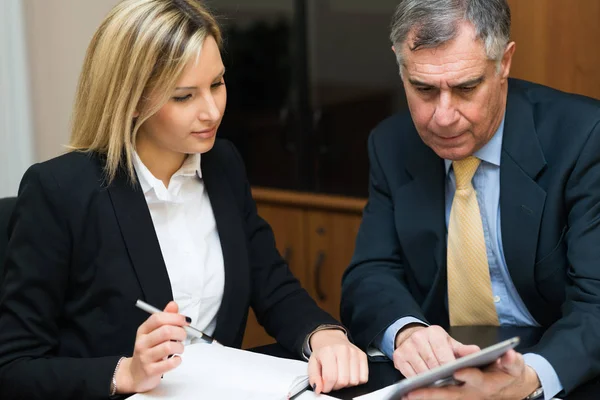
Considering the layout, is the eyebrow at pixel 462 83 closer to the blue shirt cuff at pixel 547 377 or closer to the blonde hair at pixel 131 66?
the blonde hair at pixel 131 66

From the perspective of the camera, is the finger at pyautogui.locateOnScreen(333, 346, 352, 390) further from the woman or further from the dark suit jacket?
the dark suit jacket

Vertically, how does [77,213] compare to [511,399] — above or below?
above

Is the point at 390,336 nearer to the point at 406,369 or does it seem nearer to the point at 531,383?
the point at 406,369

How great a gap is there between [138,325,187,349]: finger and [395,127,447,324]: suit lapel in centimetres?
82

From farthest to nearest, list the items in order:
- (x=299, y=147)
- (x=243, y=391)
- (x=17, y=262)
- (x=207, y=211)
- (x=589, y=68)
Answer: (x=299, y=147), (x=589, y=68), (x=207, y=211), (x=17, y=262), (x=243, y=391)

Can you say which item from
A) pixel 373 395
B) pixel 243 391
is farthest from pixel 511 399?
pixel 243 391

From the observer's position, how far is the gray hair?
201 cm

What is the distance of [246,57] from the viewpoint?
3904mm

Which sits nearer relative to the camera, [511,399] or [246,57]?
[511,399]

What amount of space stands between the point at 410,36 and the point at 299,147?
1.76 meters

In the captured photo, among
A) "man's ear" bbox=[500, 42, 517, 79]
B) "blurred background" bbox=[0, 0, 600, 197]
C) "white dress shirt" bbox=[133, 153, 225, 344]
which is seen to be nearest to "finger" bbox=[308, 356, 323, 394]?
"white dress shirt" bbox=[133, 153, 225, 344]

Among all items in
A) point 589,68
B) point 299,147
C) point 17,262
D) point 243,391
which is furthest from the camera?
point 299,147

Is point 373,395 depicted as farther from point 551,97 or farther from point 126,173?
point 551,97

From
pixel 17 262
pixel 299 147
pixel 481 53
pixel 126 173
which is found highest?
pixel 481 53
